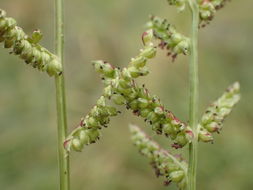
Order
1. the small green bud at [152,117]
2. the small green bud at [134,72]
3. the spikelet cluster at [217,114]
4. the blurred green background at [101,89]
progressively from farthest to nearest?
the blurred green background at [101,89], the spikelet cluster at [217,114], the small green bud at [152,117], the small green bud at [134,72]

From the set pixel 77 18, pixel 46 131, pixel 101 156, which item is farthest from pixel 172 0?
pixel 77 18

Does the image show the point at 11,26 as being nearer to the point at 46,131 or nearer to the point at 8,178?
the point at 8,178

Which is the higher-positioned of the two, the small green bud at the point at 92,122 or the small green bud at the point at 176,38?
the small green bud at the point at 176,38

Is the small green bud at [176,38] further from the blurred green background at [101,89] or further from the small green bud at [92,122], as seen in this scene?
the blurred green background at [101,89]

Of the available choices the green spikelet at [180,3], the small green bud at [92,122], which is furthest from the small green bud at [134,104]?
the green spikelet at [180,3]

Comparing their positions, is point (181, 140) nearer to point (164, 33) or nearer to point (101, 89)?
point (164, 33)
